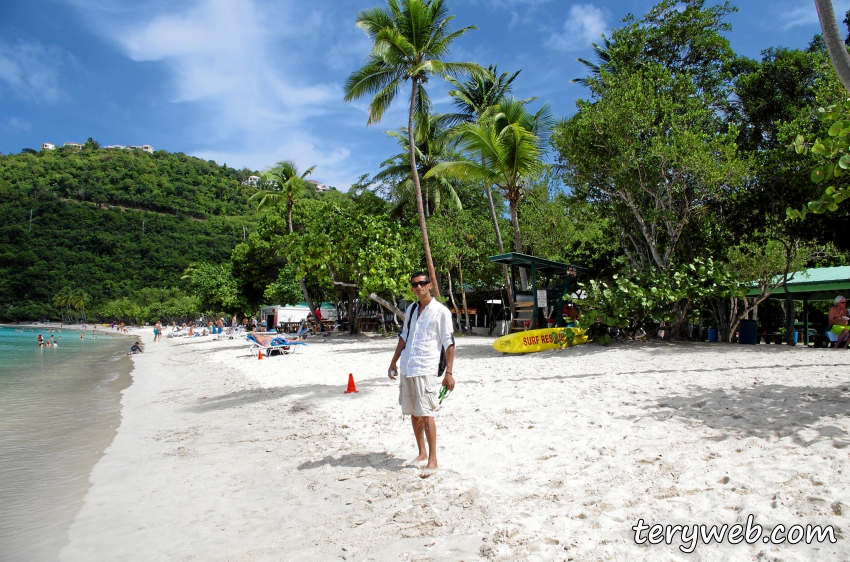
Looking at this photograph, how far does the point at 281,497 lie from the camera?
3959 millimetres

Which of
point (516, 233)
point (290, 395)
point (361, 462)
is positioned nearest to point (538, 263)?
point (516, 233)

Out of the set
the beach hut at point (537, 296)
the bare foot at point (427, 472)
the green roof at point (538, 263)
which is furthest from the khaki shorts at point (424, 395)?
the beach hut at point (537, 296)

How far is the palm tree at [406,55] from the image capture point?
1465cm

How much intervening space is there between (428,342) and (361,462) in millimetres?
1412

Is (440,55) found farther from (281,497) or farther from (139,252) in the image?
(139,252)

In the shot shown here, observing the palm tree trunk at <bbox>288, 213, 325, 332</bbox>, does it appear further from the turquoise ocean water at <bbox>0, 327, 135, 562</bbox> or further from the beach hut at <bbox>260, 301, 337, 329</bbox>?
the turquoise ocean water at <bbox>0, 327, 135, 562</bbox>

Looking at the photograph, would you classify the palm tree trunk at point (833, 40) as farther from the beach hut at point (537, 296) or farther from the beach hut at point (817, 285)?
the beach hut at point (817, 285)

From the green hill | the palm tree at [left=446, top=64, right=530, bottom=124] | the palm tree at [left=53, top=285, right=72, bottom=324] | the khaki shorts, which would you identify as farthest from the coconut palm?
the palm tree at [left=53, top=285, right=72, bottom=324]

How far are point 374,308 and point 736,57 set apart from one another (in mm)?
26771

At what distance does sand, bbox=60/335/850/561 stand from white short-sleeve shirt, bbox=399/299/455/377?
2.88ft

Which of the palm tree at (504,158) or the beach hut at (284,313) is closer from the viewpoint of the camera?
the palm tree at (504,158)

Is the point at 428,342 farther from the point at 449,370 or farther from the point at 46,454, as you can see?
the point at 46,454

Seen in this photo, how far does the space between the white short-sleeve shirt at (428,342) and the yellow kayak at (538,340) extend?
733 cm

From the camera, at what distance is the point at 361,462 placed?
461 cm
